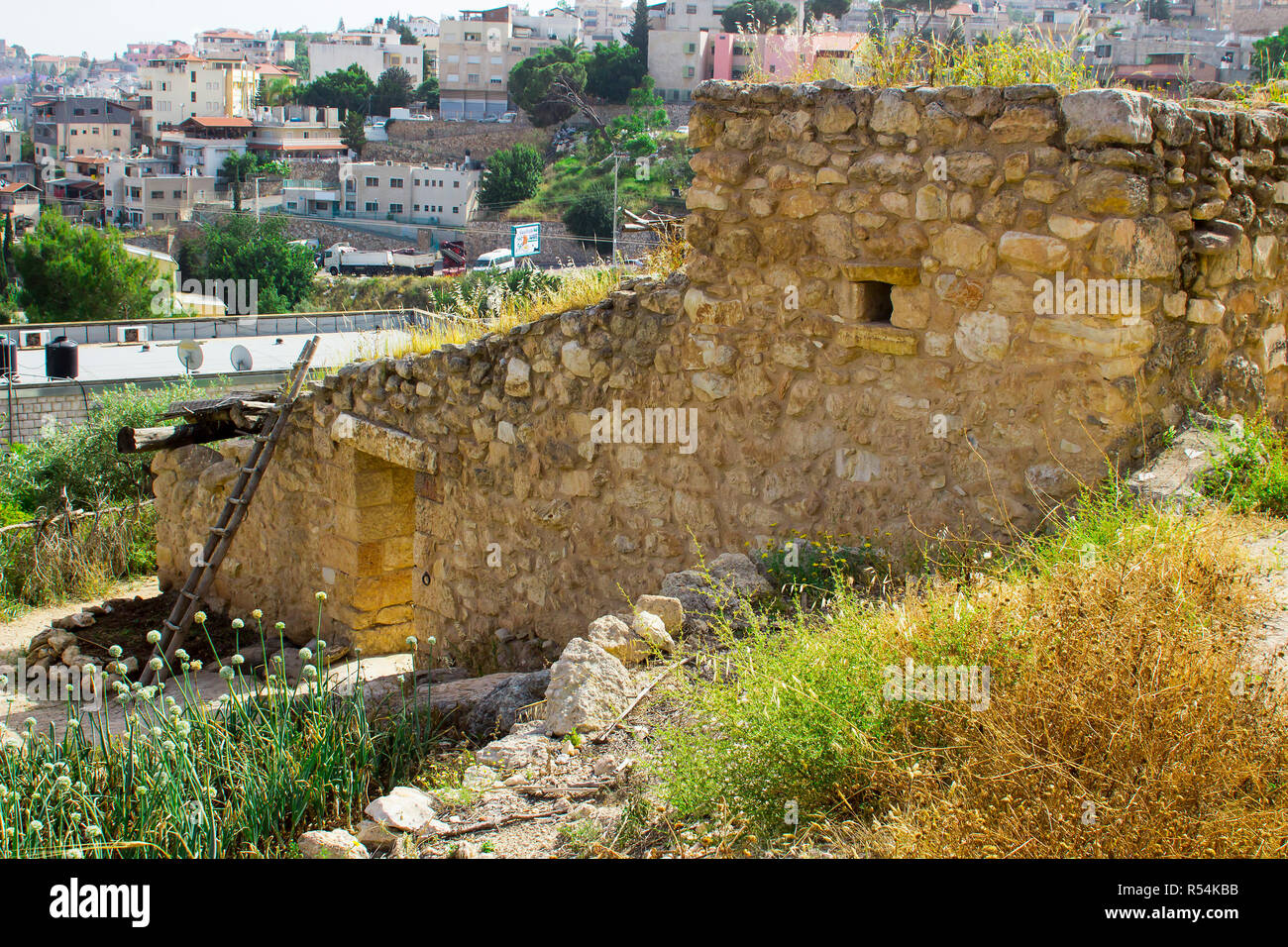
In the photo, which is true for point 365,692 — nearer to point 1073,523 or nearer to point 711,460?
point 711,460

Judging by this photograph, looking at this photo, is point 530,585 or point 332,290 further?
point 332,290

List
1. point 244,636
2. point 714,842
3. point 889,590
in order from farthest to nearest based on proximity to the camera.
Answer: point 244,636 → point 889,590 → point 714,842

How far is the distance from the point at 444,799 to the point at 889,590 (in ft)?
6.35

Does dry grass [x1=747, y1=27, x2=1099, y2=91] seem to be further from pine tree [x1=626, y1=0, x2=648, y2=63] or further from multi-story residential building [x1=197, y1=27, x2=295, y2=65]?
multi-story residential building [x1=197, y1=27, x2=295, y2=65]

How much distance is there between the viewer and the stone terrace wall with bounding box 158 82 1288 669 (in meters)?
4.45

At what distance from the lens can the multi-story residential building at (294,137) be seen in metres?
79.1

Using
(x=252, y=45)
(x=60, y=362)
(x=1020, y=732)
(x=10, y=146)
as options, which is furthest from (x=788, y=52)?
(x=252, y=45)

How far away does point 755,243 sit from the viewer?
5.29m

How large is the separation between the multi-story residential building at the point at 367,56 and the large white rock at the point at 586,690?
107847 millimetres

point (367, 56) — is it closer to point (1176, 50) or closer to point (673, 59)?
point (673, 59)

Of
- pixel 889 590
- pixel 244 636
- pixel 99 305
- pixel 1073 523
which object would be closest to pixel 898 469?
pixel 889 590

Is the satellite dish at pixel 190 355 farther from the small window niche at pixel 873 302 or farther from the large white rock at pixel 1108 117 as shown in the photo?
the large white rock at pixel 1108 117

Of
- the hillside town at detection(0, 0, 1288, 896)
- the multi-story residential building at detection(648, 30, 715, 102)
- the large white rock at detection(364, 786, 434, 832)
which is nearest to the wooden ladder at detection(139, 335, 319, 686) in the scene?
the hillside town at detection(0, 0, 1288, 896)

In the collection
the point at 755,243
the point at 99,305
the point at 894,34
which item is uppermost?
the point at 894,34
